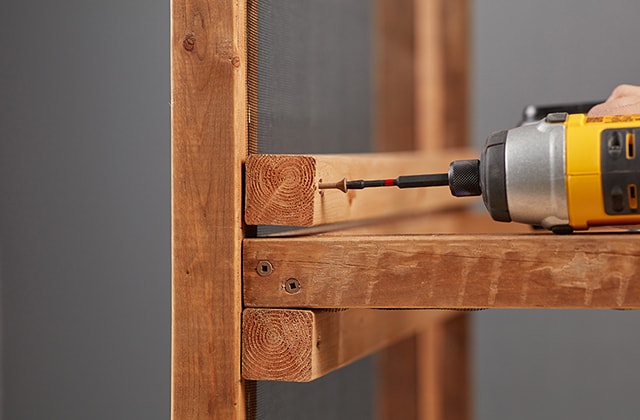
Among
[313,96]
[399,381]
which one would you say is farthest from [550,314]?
[313,96]

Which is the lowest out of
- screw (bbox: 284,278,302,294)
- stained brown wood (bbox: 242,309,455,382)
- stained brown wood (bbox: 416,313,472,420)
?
stained brown wood (bbox: 416,313,472,420)

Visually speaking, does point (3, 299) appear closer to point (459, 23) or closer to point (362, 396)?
point (362, 396)

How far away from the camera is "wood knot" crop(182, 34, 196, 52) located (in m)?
0.81

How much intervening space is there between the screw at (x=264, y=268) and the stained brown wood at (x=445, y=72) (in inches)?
46.3

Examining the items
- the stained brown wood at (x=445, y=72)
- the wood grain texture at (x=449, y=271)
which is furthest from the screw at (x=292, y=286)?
the stained brown wood at (x=445, y=72)

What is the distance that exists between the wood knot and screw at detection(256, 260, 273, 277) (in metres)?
0.19

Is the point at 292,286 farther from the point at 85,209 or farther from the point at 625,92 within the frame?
the point at 625,92

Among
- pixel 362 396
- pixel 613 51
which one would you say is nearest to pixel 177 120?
pixel 362 396

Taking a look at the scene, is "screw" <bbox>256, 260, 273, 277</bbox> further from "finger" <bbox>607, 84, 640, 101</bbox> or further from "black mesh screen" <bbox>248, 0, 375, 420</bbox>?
"finger" <bbox>607, 84, 640, 101</bbox>

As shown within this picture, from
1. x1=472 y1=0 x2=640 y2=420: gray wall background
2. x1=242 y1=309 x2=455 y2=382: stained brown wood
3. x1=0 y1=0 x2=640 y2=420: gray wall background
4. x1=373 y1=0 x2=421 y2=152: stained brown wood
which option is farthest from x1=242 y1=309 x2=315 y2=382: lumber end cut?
x1=472 y1=0 x2=640 y2=420: gray wall background

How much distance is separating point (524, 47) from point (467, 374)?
846 millimetres

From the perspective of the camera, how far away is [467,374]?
206cm

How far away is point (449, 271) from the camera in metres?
0.78

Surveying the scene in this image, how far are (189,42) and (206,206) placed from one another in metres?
0.14
